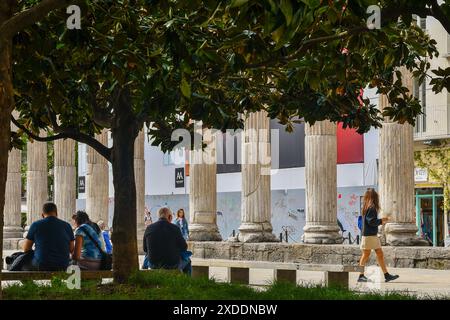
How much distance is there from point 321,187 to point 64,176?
14086 mm

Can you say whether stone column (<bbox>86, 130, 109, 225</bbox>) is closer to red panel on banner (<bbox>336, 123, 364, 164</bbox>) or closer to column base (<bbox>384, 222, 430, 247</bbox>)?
red panel on banner (<bbox>336, 123, 364, 164</bbox>)

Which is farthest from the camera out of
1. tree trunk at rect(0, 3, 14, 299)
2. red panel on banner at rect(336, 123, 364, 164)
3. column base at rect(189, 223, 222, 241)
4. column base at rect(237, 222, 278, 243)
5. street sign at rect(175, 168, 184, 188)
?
street sign at rect(175, 168, 184, 188)

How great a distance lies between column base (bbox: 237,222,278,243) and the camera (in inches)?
1111

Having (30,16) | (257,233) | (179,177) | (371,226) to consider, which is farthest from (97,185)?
(30,16)

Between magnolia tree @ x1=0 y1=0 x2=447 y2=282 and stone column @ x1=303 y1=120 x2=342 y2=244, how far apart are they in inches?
397

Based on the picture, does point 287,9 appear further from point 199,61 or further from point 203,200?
point 203,200

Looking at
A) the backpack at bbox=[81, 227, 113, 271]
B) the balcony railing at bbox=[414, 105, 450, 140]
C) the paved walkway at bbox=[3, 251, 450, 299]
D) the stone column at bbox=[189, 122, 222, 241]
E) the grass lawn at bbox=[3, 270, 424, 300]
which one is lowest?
the paved walkway at bbox=[3, 251, 450, 299]

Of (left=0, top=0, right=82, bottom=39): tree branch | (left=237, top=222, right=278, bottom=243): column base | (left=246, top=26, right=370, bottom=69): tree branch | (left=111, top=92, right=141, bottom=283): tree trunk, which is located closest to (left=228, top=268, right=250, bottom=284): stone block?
(left=111, top=92, right=141, bottom=283): tree trunk

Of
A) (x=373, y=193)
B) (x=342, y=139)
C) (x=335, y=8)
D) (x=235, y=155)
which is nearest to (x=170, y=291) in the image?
(x=335, y=8)

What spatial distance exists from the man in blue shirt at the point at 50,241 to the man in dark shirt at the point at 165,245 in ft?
4.45

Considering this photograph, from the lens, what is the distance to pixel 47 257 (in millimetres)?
15062

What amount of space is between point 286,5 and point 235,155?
36.1 meters

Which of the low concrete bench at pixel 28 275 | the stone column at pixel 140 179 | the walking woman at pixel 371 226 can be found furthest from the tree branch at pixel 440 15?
the stone column at pixel 140 179

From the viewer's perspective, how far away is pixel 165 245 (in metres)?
16.1
